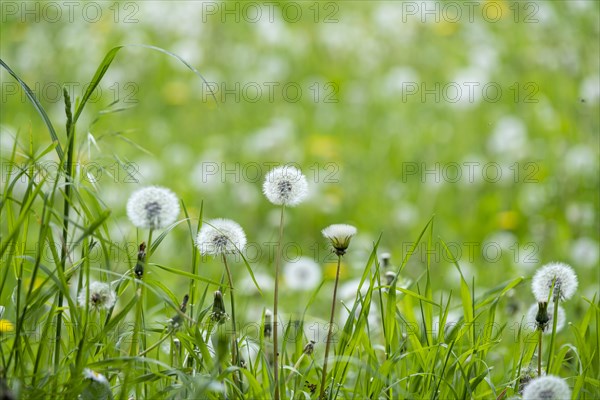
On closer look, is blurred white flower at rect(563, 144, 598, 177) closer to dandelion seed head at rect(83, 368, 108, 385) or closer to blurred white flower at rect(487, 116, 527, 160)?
blurred white flower at rect(487, 116, 527, 160)

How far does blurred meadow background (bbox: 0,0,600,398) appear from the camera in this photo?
11.6 ft

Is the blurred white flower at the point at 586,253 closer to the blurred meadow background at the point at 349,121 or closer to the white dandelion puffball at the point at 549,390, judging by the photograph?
the blurred meadow background at the point at 349,121

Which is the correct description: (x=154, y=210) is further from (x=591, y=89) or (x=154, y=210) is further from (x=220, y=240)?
(x=591, y=89)

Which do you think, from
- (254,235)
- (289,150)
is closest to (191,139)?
(289,150)

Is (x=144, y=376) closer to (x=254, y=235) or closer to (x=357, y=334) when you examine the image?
(x=357, y=334)

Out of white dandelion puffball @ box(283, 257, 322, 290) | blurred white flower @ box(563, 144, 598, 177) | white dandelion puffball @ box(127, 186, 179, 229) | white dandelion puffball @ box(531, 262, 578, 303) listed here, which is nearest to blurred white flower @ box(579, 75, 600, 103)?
blurred white flower @ box(563, 144, 598, 177)

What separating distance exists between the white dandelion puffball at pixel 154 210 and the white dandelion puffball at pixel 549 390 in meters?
0.63

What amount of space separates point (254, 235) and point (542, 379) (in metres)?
2.58

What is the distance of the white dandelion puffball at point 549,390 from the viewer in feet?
4.15

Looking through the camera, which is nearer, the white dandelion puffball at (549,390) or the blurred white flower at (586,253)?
the white dandelion puffball at (549,390)

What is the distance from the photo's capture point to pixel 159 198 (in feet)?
4.58

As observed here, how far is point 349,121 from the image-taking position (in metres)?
4.87

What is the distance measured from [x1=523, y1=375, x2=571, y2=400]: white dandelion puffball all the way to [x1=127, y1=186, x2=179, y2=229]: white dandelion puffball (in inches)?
24.8

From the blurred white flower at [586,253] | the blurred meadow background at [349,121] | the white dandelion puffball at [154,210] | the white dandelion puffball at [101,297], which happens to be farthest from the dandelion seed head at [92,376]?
the blurred white flower at [586,253]
